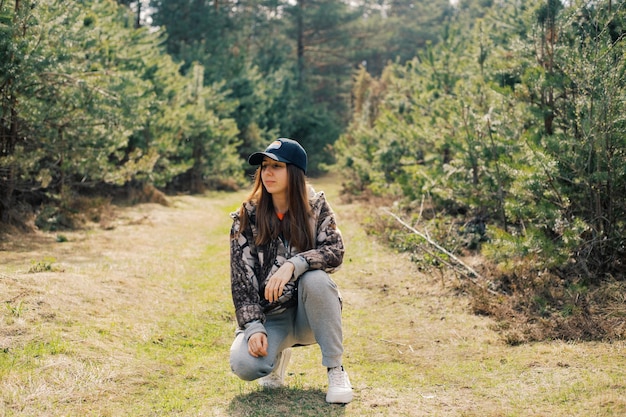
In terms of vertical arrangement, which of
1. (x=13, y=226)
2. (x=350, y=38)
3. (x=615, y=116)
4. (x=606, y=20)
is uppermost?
(x=350, y=38)

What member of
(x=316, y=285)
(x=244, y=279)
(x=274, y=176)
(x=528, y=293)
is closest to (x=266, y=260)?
(x=244, y=279)

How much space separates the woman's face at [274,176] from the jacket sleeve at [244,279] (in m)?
0.33

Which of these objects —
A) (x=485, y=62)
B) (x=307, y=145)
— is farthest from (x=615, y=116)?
(x=307, y=145)

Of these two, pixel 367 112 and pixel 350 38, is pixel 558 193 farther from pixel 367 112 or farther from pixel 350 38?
pixel 350 38

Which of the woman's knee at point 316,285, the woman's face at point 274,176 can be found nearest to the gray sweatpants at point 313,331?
the woman's knee at point 316,285

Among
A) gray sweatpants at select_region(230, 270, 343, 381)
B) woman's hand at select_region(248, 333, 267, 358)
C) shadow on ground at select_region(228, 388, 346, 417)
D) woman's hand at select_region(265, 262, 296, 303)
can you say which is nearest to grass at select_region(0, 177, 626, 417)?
shadow on ground at select_region(228, 388, 346, 417)

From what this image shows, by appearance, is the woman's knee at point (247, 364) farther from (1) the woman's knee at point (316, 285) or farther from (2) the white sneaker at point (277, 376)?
(1) the woman's knee at point (316, 285)

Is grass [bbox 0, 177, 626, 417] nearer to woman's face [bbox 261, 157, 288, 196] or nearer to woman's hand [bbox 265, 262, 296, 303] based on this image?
woman's hand [bbox 265, 262, 296, 303]

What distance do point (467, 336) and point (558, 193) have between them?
1880 millimetres

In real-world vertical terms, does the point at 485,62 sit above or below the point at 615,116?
above

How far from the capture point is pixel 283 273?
3873 millimetres

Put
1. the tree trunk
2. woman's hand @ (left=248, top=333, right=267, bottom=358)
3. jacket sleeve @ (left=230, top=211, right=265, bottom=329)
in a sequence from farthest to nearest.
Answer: the tree trunk < jacket sleeve @ (left=230, top=211, right=265, bottom=329) < woman's hand @ (left=248, top=333, right=267, bottom=358)

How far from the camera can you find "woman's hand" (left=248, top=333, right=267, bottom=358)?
3820 millimetres

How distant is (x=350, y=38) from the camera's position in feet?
139
